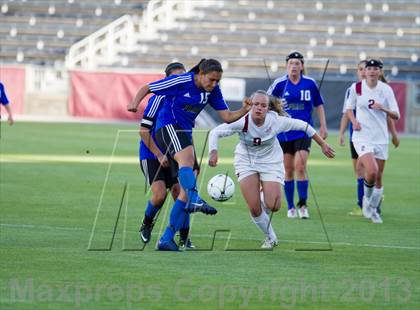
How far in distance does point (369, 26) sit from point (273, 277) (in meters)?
37.5

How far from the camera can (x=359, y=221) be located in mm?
14430

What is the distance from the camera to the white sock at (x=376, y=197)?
1437cm

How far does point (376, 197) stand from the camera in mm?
14438

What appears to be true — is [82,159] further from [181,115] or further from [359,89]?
[181,115]

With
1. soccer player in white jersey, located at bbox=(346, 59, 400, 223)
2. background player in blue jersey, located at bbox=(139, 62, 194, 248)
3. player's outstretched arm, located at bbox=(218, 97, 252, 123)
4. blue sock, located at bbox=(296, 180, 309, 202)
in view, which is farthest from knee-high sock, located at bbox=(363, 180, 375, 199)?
player's outstretched arm, located at bbox=(218, 97, 252, 123)

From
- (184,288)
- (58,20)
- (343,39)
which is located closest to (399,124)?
(343,39)

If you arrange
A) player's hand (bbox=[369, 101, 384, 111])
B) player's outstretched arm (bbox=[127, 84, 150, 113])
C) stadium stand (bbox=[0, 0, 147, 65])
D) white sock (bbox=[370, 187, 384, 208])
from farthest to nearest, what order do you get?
1. stadium stand (bbox=[0, 0, 147, 65])
2. player's hand (bbox=[369, 101, 384, 111])
3. white sock (bbox=[370, 187, 384, 208])
4. player's outstretched arm (bbox=[127, 84, 150, 113])

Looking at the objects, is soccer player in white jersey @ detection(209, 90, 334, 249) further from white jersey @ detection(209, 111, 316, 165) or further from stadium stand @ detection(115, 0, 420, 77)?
stadium stand @ detection(115, 0, 420, 77)

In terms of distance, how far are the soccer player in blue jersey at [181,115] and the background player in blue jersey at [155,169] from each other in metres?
0.25

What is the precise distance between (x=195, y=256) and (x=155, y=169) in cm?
136

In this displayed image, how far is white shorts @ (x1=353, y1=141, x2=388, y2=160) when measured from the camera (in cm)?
1462

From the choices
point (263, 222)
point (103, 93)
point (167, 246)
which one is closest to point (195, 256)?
point (167, 246)

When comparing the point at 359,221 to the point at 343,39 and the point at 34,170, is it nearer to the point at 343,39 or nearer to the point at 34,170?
the point at 34,170

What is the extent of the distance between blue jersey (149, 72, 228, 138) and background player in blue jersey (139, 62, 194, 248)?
11.9 inches
